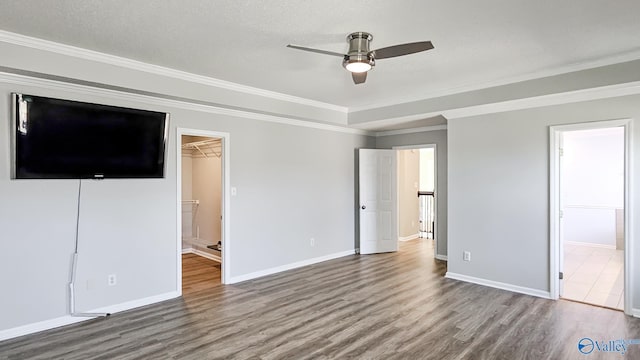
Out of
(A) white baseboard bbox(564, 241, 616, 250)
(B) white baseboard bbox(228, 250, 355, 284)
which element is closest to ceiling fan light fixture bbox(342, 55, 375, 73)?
(B) white baseboard bbox(228, 250, 355, 284)

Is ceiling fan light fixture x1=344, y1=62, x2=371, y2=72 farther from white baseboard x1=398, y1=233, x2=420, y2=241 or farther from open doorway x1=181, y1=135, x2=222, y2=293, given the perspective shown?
white baseboard x1=398, y1=233, x2=420, y2=241

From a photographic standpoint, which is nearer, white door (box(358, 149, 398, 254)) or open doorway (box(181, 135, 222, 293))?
open doorway (box(181, 135, 222, 293))

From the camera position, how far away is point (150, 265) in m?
4.12

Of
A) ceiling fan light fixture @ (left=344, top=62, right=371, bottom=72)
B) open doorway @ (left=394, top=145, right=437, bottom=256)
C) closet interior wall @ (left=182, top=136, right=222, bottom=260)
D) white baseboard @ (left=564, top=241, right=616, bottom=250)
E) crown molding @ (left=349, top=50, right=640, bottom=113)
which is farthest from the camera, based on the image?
open doorway @ (left=394, top=145, right=437, bottom=256)

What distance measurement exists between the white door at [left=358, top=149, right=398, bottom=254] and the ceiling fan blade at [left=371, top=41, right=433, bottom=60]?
380 cm

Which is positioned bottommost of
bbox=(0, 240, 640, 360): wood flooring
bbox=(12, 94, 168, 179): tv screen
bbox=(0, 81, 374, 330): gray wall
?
bbox=(0, 240, 640, 360): wood flooring

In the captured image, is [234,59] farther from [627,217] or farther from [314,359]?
[627,217]

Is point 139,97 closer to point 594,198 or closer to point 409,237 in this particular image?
point 409,237

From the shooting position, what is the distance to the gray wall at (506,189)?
4.20 meters

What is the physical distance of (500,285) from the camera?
4.61 meters

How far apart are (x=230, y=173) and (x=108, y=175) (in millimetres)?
1499

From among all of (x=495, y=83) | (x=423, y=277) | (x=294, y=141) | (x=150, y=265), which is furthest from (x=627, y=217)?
(x=150, y=265)

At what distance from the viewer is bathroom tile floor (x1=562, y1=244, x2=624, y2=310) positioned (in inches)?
165

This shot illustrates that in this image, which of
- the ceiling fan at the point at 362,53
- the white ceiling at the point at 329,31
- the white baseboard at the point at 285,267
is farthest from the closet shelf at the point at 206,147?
the ceiling fan at the point at 362,53
